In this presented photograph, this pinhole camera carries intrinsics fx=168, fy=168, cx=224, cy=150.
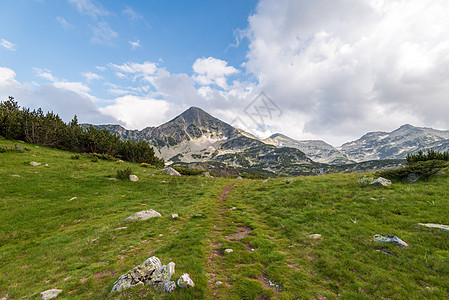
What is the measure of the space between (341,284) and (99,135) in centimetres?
6692

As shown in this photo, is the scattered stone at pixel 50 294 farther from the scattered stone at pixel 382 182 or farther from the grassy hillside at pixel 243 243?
the scattered stone at pixel 382 182

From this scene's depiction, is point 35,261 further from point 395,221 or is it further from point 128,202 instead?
point 395,221

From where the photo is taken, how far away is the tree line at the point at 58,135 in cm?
4441

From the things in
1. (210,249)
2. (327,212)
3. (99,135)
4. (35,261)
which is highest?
(99,135)

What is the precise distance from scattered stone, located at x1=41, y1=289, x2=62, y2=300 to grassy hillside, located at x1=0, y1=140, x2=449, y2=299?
245mm

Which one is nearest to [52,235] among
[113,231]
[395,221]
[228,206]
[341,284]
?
[113,231]

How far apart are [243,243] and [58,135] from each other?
6795cm

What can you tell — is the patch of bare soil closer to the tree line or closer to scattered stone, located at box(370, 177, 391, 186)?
scattered stone, located at box(370, 177, 391, 186)

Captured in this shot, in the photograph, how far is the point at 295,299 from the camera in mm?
6520

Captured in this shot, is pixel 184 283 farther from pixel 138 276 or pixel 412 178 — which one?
pixel 412 178

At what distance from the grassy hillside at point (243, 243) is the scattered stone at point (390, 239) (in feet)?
1.16

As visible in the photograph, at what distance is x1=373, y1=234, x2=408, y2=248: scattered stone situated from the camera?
9.14 m

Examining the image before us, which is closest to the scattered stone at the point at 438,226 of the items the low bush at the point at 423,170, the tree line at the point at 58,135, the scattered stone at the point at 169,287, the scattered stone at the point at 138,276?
the low bush at the point at 423,170

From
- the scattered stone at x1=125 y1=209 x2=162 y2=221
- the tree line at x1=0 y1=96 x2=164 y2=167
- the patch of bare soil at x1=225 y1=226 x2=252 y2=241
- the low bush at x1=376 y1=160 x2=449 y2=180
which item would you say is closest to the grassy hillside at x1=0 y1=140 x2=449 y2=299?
the patch of bare soil at x1=225 y1=226 x2=252 y2=241
